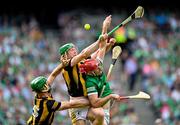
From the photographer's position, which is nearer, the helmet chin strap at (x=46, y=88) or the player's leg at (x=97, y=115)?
the helmet chin strap at (x=46, y=88)

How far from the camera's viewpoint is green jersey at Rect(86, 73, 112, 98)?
1323cm

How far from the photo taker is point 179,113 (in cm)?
2150

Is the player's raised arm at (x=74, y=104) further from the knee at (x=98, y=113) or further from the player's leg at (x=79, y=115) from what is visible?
the player's leg at (x=79, y=115)

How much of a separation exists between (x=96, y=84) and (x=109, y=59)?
11.6 meters

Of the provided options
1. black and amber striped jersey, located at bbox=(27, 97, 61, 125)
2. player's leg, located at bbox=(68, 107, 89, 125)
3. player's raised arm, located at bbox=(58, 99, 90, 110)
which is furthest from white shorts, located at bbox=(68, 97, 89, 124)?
black and amber striped jersey, located at bbox=(27, 97, 61, 125)

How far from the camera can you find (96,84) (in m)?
13.4

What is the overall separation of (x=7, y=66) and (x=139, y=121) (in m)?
3.78

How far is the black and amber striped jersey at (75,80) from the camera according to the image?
13.1 m

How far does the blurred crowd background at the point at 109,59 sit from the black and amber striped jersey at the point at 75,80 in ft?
18.1

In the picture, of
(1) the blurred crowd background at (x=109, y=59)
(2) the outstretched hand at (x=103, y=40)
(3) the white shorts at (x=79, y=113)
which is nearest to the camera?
(2) the outstretched hand at (x=103, y=40)

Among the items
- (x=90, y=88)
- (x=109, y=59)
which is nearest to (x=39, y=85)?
(x=90, y=88)

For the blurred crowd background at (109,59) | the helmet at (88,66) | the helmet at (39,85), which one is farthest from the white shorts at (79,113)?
the blurred crowd background at (109,59)

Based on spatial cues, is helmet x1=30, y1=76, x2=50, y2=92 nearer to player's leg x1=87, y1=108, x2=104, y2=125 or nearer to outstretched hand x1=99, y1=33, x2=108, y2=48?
player's leg x1=87, y1=108, x2=104, y2=125

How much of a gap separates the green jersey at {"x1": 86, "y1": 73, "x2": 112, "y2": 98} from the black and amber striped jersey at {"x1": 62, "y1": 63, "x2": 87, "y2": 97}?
86mm
